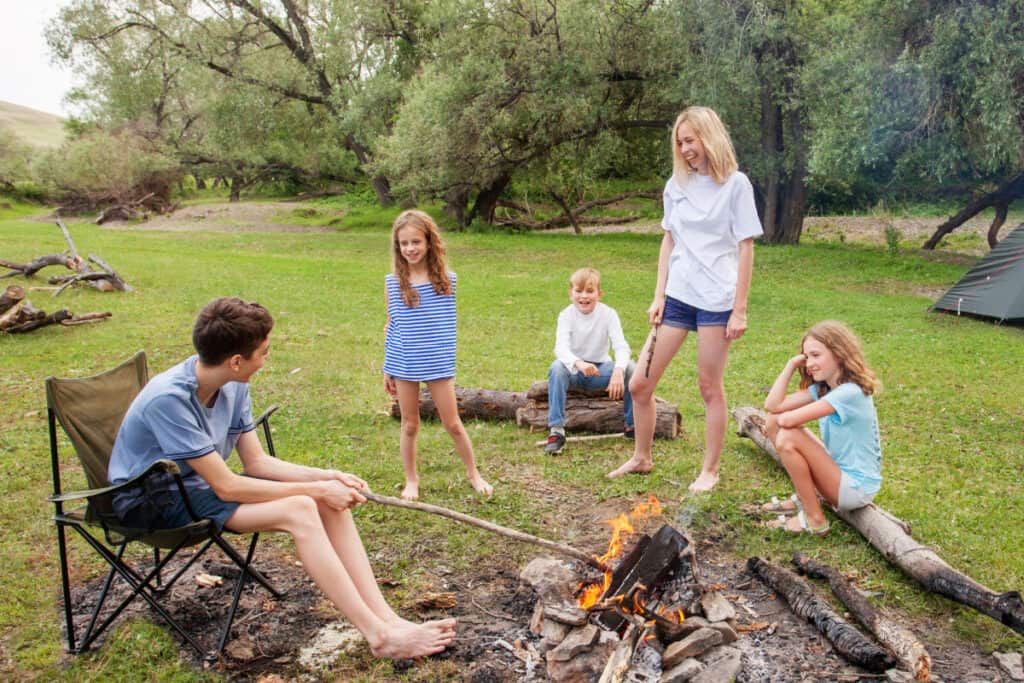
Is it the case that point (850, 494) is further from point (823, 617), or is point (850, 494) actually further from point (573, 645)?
point (573, 645)

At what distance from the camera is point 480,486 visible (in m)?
4.85

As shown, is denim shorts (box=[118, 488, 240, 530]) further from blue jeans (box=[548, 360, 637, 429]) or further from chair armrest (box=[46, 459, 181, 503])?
blue jeans (box=[548, 360, 637, 429])

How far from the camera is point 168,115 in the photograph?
3438cm

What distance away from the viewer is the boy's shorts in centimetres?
402

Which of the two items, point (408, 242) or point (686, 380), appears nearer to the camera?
point (408, 242)

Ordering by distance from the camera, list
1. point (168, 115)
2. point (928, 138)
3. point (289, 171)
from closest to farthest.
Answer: point (928, 138)
point (289, 171)
point (168, 115)

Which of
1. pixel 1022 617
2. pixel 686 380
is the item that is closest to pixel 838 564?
pixel 1022 617

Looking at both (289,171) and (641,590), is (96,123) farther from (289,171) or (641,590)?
(641,590)

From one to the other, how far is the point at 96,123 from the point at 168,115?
4.18 meters

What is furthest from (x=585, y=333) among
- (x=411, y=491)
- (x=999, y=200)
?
(x=999, y=200)

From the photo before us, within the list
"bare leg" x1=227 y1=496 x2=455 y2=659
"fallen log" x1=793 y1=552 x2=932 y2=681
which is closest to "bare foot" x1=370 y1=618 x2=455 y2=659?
"bare leg" x1=227 y1=496 x2=455 y2=659

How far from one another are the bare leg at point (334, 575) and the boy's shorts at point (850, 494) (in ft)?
7.12

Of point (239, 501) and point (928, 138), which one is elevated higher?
point (928, 138)

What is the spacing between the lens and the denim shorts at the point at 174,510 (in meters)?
3.09
